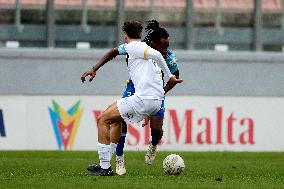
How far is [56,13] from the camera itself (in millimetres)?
23484

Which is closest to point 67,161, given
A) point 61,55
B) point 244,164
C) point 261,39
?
point 244,164

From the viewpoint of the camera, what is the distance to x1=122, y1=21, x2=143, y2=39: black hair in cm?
1354

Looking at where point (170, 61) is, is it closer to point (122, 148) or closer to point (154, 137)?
point (154, 137)

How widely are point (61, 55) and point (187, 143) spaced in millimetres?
3224

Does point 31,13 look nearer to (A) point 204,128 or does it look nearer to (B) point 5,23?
(B) point 5,23

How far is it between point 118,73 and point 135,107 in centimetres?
988

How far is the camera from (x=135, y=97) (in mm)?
13711

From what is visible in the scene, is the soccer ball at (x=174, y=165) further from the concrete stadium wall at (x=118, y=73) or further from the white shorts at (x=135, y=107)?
the concrete stadium wall at (x=118, y=73)

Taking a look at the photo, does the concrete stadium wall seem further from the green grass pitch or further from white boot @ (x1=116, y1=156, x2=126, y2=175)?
white boot @ (x1=116, y1=156, x2=126, y2=175)

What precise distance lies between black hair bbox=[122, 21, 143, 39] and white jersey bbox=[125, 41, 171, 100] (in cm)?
8

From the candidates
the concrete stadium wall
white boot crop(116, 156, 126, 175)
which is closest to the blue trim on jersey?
white boot crop(116, 156, 126, 175)

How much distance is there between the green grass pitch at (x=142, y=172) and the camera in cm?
1255

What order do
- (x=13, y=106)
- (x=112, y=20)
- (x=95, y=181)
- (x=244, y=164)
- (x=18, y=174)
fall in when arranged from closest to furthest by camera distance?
(x=95, y=181), (x=18, y=174), (x=244, y=164), (x=13, y=106), (x=112, y=20)

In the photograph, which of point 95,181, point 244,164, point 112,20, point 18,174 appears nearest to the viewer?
point 95,181
